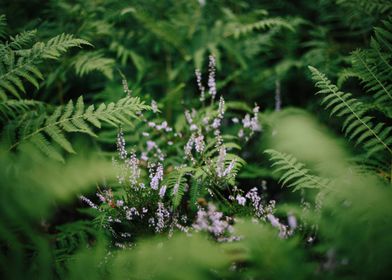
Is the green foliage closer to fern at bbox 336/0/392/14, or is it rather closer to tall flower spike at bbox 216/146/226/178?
tall flower spike at bbox 216/146/226/178

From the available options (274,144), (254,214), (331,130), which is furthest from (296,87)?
(254,214)

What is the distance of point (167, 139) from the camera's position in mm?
3162

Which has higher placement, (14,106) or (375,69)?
(375,69)

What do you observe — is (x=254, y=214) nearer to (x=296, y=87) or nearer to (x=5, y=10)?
(x=296, y=87)

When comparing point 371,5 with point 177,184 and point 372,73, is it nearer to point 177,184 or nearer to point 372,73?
point 372,73

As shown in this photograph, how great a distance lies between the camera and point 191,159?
233 cm

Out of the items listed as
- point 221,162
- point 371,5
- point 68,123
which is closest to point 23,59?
point 68,123

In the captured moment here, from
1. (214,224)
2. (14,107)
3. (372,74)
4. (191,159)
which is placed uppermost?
(372,74)

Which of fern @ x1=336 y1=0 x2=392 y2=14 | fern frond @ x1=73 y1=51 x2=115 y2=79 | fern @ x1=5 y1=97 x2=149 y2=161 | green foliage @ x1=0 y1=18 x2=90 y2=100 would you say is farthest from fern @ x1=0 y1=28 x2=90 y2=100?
fern @ x1=336 y1=0 x2=392 y2=14

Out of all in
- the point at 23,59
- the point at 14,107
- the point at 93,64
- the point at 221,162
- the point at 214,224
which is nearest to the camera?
the point at 214,224

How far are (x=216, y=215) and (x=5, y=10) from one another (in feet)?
12.4

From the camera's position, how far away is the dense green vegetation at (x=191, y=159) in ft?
4.96

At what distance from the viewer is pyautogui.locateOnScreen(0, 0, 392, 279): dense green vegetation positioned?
1513 mm

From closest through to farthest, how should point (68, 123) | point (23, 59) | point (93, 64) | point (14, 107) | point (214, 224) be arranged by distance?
point (214, 224) < point (68, 123) < point (23, 59) < point (14, 107) < point (93, 64)
